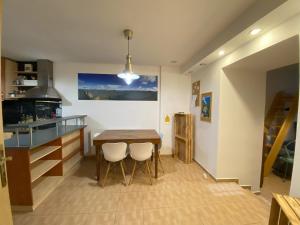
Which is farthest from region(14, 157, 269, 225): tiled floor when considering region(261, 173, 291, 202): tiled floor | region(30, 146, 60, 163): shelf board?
region(261, 173, 291, 202): tiled floor

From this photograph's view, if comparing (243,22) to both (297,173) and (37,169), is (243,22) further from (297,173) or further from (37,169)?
(37,169)

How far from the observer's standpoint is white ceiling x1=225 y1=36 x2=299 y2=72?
1835 millimetres

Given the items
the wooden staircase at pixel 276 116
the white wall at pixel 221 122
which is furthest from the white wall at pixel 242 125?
the wooden staircase at pixel 276 116

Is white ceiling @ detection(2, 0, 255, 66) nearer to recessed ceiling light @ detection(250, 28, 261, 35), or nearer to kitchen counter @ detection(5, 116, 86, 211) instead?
recessed ceiling light @ detection(250, 28, 261, 35)

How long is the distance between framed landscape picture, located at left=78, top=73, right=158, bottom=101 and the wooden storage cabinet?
4.05 ft

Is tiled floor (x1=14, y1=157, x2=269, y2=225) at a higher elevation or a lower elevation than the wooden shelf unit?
lower

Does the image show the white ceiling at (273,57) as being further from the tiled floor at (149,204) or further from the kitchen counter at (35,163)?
the kitchen counter at (35,163)

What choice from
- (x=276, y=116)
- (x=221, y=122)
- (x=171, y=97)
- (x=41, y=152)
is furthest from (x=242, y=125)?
(x=41, y=152)

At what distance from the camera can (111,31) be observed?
2436 mm

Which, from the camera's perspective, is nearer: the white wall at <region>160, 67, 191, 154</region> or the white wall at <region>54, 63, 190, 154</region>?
the white wall at <region>54, 63, 190, 154</region>

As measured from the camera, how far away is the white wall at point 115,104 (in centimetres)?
428

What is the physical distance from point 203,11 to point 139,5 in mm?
767

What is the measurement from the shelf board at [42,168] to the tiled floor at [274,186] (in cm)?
398

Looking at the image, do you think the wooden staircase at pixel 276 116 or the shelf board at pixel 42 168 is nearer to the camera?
the shelf board at pixel 42 168
